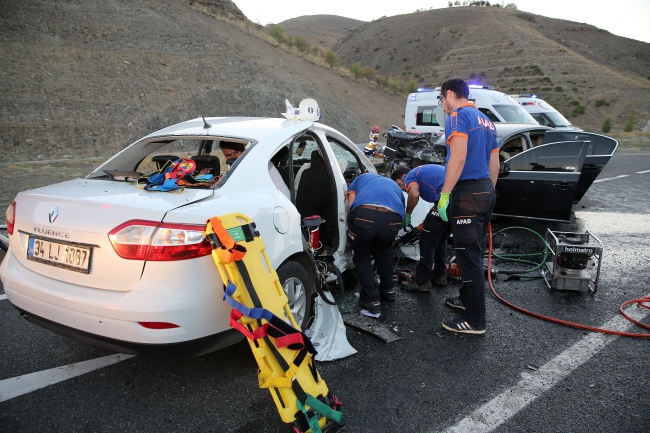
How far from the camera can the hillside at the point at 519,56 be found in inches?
1766

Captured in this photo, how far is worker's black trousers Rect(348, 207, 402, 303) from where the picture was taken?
148 inches

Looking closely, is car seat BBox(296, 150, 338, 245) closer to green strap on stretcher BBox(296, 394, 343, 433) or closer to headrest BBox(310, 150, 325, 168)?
headrest BBox(310, 150, 325, 168)

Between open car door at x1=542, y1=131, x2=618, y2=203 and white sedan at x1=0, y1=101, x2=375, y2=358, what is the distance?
235 inches

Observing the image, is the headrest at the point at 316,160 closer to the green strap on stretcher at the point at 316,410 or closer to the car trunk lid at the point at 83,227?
the car trunk lid at the point at 83,227

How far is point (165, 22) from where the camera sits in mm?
31375

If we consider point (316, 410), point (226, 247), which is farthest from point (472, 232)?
point (226, 247)

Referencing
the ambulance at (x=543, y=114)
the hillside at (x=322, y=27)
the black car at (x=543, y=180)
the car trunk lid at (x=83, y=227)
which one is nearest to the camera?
the car trunk lid at (x=83, y=227)

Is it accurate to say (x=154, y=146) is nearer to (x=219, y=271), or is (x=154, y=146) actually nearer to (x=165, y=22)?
(x=219, y=271)

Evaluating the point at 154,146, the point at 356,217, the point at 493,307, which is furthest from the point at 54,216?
the point at 493,307

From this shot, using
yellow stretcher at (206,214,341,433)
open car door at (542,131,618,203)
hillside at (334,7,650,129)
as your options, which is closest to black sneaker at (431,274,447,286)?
yellow stretcher at (206,214,341,433)

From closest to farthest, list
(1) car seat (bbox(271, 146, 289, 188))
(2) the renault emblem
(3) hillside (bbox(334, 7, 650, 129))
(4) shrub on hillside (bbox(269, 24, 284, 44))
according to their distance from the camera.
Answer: (2) the renault emblem → (1) car seat (bbox(271, 146, 289, 188)) → (4) shrub on hillside (bbox(269, 24, 284, 44)) → (3) hillside (bbox(334, 7, 650, 129))

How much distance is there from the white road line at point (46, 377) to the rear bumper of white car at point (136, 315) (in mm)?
512

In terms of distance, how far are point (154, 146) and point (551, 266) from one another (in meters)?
4.11

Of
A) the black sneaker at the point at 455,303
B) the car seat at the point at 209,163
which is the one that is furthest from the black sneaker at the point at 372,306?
the car seat at the point at 209,163
